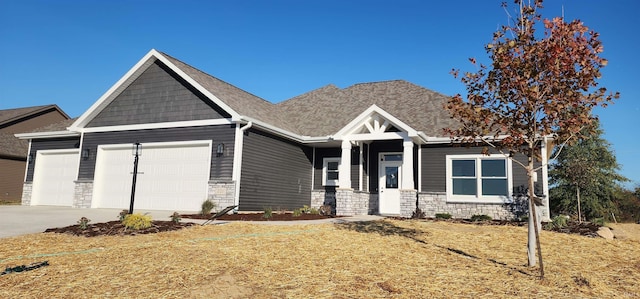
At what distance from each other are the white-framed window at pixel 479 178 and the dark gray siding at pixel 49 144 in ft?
53.7

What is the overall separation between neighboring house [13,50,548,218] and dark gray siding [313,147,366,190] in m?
0.04

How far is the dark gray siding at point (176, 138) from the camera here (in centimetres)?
1394

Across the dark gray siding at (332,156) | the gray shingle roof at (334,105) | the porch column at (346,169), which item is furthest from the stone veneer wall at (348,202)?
the gray shingle roof at (334,105)

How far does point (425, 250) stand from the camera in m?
7.37

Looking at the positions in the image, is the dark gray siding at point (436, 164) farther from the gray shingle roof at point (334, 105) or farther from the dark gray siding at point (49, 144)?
the dark gray siding at point (49, 144)

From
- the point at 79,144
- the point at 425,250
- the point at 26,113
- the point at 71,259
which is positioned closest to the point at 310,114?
the point at 79,144

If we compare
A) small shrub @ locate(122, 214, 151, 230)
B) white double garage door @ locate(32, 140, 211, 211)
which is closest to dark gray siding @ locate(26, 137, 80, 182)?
white double garage door @ locate(32, 140, 211, 211)

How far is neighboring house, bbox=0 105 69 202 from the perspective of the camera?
22.6 meters

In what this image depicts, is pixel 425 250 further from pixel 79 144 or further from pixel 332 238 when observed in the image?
pixel 79 144

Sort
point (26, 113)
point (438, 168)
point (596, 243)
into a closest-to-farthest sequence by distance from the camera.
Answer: point (596, 243) < point (438, 168) < point (26, 113)

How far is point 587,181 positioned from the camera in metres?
22.7

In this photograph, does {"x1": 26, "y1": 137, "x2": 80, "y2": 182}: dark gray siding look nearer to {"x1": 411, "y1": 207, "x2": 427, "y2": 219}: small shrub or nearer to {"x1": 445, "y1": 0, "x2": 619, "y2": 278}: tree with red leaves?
{"x1": 411, "y1": 207, "x2": 427, "y2": 219}: small shrub

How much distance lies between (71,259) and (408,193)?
416 inches

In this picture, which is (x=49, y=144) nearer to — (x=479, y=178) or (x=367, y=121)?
(x=367, y=121)
